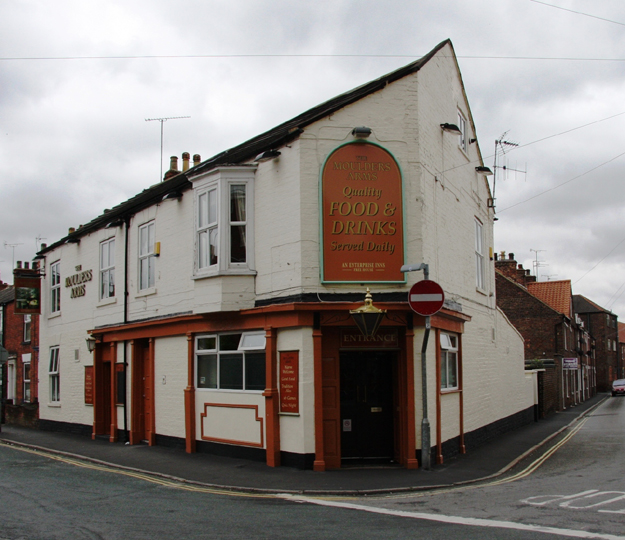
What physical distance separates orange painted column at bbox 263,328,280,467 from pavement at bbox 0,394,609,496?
0.32m

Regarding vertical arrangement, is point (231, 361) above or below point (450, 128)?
below

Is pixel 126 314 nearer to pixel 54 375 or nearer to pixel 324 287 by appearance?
pixel 54 375

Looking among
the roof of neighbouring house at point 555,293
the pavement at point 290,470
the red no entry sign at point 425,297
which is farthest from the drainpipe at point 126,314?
the roof of neighbouring house at point 555,293

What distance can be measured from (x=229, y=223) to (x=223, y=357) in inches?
116

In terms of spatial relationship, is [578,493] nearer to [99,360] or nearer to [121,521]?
[121,521]

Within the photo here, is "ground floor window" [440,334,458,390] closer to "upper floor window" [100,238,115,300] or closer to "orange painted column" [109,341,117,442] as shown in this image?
"orange painted column" [109,341,117,442]

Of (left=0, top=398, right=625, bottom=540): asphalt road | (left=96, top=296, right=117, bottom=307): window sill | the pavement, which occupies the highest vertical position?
(left=96, top=296, right=117, bottom=307): window sill

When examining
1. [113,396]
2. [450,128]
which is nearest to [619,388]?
[450,128]

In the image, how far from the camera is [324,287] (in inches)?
478

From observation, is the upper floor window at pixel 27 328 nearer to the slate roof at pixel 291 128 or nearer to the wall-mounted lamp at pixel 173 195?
the slate roof at pixel 291 128

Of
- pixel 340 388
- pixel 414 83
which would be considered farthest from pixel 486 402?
pixel 414 83

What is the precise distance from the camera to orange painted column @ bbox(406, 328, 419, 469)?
11969 millimetres

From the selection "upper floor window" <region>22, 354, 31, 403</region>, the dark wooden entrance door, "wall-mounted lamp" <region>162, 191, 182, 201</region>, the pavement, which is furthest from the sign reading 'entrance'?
"upper floor window" <region>22, 354, 31, 403</region>

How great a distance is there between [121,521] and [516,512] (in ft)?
16.4
